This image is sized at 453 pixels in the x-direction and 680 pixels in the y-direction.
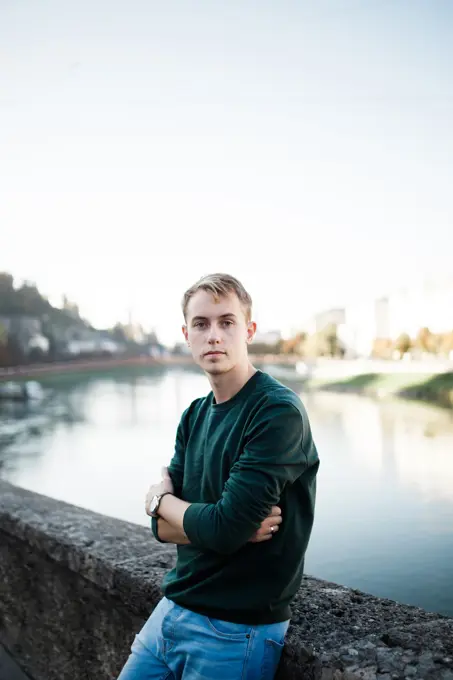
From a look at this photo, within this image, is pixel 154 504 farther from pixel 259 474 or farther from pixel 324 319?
pixel 324 319

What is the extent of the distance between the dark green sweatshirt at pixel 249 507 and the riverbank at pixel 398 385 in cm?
2460

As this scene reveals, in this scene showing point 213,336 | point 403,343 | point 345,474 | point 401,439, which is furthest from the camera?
point 403,343

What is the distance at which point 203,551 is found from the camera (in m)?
1.26

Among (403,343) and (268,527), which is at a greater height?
(268,527)

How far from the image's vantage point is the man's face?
50.3 inches

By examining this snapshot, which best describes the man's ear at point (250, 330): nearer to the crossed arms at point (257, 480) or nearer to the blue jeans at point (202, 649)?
the crossed arms at point (257, 480)

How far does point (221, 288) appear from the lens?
1299mm

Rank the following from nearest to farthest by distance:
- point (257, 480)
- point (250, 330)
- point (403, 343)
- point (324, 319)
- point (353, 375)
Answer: point (257, 480) < point (250, 330) < point (353, 375) < point (403, 343) < point (324, 319)

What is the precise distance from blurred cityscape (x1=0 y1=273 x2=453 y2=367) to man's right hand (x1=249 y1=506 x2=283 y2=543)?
37.1 m

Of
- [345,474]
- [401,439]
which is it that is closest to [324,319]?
[401,439]

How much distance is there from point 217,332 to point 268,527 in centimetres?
37

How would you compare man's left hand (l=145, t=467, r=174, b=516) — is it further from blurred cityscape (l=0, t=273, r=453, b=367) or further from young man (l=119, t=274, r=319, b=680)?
blurred cityscape (l=0, t=273, r=453, b=367)

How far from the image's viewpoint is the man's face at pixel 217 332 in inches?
50.3

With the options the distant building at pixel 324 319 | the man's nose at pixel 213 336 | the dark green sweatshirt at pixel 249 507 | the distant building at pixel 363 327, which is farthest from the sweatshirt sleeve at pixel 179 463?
the distant building at pixel 324 319
